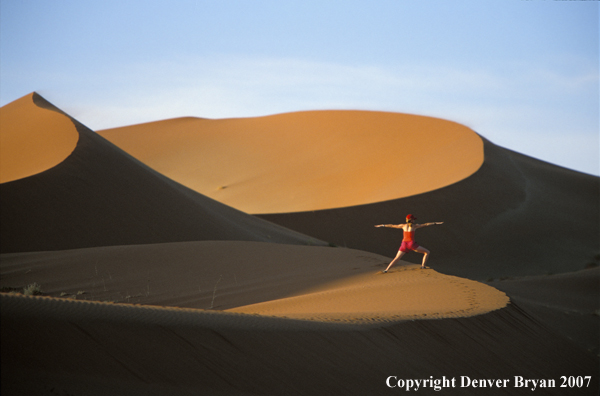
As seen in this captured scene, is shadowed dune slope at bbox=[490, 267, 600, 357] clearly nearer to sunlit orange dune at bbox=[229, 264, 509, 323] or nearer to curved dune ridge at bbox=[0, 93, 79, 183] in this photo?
sunlit orange dune at bbox=[229, 264, 509, 323]

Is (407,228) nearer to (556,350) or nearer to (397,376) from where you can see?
(556,350)

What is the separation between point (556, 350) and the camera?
8.23 m

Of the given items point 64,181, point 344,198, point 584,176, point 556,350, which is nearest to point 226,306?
point 556,350

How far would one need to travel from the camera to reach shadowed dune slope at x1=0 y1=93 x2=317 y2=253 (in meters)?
17.8

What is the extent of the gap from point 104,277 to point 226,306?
138 inches

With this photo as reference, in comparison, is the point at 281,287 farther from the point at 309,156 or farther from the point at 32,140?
the point at 309,156

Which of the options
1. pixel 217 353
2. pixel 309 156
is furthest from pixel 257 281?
pixel 309 156

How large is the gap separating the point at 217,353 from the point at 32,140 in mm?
23077

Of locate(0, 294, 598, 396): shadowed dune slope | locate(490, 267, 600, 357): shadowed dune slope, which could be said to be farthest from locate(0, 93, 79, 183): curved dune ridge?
locate(0, 294, 598, 396): shadowed dune slope

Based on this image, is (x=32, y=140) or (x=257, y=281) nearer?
(x=257, y=281)

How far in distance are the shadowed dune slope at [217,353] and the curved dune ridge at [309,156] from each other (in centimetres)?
2815

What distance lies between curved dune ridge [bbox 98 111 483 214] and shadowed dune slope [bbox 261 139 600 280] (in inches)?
72.4

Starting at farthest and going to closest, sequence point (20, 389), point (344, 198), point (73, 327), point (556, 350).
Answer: point (344, 198) < point (556, 350) < point (73, 327) < point (20, 389)

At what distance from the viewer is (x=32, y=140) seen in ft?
81.0
